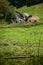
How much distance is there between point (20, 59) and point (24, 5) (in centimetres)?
4117

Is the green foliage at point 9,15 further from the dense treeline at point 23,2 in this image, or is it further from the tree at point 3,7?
the dense treeline at point 23,2

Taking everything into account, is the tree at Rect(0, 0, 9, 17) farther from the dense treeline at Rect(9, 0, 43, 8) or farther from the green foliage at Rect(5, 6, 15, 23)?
the dense treeline at Rect(9, 0, 43, 8)

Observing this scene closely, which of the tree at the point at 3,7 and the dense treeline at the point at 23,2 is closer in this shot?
the tree at the point at 3,7

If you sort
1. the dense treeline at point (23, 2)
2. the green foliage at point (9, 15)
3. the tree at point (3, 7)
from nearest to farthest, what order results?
1. the tree at point (3, 7)
2. the green foliage at point (9, 15)
3. the dense treeline at point (23, 2)

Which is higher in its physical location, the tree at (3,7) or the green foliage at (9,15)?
the tree at (3,7)

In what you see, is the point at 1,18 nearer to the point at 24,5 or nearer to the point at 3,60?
the point at 24,5

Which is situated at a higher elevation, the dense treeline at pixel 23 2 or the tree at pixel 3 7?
the tree at pixel 3 7

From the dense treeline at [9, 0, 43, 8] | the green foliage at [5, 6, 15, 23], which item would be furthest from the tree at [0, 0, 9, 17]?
the dense treeline at [9, 0, 43, 8]

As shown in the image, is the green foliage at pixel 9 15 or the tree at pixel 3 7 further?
the green foliage at pixel 9 15

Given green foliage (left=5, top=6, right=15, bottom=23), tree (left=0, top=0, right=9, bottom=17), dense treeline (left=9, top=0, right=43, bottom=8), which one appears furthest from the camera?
dense treeline (left=9, top=0, right=43, bottom=8)

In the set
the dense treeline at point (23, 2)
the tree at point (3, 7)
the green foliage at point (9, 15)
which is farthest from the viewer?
the dense treeline at point (23, 2)

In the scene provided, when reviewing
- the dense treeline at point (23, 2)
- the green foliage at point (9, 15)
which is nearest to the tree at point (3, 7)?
the green foliage at point (9, 15)

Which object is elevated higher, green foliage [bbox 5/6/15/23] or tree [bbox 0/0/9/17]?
tree [bbox 0/0/9/17]

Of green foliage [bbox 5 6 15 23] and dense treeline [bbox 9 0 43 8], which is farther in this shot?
dense treeline [bbox 9 0 43 8]
